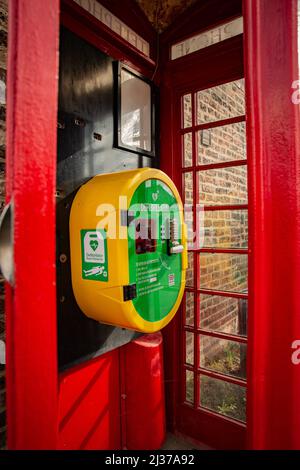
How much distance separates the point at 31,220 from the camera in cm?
68

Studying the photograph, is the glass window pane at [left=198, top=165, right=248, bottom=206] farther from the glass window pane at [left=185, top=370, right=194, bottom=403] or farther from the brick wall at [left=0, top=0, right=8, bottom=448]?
the brick wall at [left=0, top=0, right=8, bottom=448]

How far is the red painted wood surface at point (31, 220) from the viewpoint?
66 centimetres

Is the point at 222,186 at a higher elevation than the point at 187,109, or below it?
below

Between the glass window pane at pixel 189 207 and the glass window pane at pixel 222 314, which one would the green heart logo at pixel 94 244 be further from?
the glass window pane at pixel 222 314

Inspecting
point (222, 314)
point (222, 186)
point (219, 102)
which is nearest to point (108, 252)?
point (222, 186)

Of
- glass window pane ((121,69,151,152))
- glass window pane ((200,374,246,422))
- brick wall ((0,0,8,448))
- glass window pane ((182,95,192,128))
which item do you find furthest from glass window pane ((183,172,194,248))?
glass window pane ((200,374,246,422))

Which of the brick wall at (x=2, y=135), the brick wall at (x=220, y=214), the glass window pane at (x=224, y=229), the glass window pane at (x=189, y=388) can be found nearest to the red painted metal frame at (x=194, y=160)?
the glass window pane at (x=189, y=388)

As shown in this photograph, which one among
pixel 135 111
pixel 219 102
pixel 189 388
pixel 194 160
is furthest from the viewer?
pixel 219 102

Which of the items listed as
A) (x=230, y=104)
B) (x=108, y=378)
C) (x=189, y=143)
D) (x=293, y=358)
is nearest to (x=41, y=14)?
(x=293, y=358)

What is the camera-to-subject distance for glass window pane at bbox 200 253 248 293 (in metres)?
2.79

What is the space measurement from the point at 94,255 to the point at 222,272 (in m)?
2.09

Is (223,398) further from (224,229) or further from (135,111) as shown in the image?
(135,111)

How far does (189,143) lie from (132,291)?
5.27 ft

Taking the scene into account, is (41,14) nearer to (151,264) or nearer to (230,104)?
(151,264)
